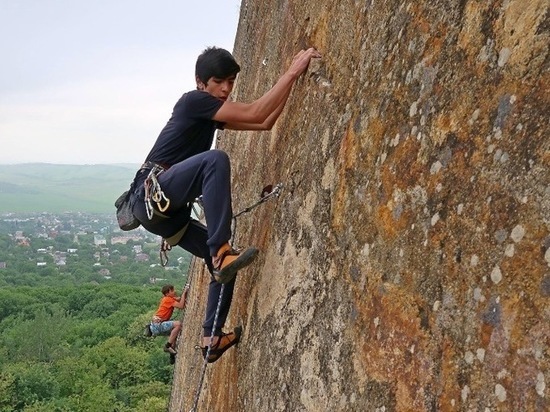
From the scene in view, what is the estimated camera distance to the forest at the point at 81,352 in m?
42.3

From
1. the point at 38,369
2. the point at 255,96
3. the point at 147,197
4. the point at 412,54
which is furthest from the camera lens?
the point at 38,369

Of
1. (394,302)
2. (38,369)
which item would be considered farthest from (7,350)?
(394,302)

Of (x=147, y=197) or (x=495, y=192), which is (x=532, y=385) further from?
(x=147, y=197)

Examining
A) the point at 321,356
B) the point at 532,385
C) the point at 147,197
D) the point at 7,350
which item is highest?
the point at 147,197

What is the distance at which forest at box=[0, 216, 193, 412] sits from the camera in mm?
42312

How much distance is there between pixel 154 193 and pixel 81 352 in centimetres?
5662

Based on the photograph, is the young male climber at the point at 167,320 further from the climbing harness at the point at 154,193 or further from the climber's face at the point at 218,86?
the climber's face at the point at 218,86

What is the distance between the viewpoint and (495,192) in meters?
2.35

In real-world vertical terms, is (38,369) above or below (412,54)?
below

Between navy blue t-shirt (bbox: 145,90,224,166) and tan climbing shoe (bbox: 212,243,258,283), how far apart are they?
3.33 feet

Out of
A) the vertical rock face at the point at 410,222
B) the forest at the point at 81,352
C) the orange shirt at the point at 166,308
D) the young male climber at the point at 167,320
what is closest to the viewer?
the vertical rock face at the point at 410,222

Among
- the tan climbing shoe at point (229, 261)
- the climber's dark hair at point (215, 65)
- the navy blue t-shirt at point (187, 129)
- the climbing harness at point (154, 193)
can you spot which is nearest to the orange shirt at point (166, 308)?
the navy blue t-shirt at point (187, 129)

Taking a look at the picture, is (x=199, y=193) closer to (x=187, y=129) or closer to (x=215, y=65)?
(x=187, y=129)

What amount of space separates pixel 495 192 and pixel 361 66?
1.72 m
